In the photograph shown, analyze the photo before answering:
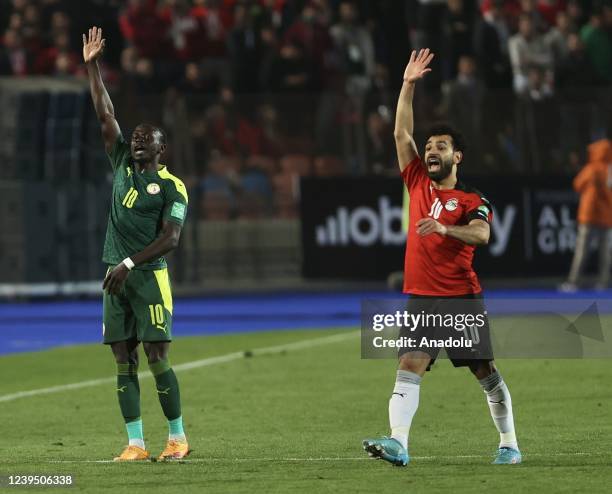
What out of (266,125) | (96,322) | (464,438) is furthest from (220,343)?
(464,438)

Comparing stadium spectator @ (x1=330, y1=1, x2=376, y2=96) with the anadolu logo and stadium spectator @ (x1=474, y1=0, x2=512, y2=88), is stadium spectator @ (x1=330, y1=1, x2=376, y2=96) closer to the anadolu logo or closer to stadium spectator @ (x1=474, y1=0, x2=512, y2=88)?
stadium spectator @ (x1=474, y1=0, x2=512, y2=88)

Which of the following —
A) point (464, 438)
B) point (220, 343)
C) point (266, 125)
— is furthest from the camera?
point (266, 125)

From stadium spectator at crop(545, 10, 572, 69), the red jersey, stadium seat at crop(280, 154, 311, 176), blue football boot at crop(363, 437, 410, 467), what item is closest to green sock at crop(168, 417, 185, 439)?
blue football boot at crop(363, 437, 410, 467)

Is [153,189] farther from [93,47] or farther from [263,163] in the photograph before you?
[263,163]

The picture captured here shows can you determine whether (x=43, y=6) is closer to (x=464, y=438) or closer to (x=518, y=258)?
(x=518, y=258)

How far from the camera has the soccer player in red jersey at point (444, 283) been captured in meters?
9.48

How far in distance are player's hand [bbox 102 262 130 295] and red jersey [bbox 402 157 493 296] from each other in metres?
1.73

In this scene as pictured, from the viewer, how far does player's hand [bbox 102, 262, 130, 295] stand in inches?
386

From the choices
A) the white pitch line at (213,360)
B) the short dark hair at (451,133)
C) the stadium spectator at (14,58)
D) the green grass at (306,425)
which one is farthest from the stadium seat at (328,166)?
the short dark hair at (451,133)

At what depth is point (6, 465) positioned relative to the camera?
32.5 ft

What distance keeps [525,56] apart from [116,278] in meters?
18.7

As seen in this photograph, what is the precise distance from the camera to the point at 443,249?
9.62 meters

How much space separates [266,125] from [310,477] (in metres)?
15.8

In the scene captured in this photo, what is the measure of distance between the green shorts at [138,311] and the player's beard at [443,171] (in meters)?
1.87
